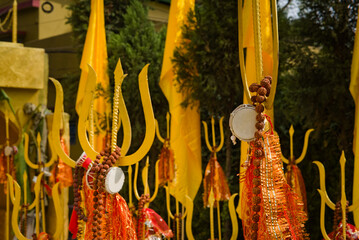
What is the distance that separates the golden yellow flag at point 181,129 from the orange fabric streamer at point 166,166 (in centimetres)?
3

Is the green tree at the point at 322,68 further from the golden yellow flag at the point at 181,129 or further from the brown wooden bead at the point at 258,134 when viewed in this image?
the brown wooden bead at the point at 258,134

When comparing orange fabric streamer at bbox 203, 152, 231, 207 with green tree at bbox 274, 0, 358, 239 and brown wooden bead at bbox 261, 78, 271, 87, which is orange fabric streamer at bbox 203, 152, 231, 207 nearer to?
green tree at bbox 274, 0, 358, 239

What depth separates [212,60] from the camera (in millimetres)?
3914

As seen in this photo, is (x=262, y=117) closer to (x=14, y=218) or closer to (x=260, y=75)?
(x=260, y=75)

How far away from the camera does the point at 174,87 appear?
3998 mm

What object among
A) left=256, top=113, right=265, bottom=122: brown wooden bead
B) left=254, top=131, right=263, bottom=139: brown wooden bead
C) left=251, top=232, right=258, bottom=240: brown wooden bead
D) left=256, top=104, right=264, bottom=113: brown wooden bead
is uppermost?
left=256, top=104, right=264, bottom=113: brown wooden bead

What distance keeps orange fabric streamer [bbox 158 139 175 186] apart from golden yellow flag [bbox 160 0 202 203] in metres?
0.03

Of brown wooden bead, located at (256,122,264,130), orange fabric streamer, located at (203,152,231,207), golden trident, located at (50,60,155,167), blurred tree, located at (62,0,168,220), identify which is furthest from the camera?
blurred tree, located at (62,0,168,220)

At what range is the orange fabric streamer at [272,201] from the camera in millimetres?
1409

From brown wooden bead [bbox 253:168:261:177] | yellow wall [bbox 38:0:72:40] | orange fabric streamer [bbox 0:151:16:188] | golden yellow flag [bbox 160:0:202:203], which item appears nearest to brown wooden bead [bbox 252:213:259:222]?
brown wooden bead [bbox 253:168:261:177]

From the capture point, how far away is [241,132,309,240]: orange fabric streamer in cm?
141

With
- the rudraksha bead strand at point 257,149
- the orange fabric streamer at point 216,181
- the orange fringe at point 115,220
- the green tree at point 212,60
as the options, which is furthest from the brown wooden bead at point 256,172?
the green tree at point 212,60

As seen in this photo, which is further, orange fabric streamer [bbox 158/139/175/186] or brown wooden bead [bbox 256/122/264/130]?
orange fabric streamer [bbox 158/139/175/186]

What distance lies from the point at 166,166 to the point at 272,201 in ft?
7.96
